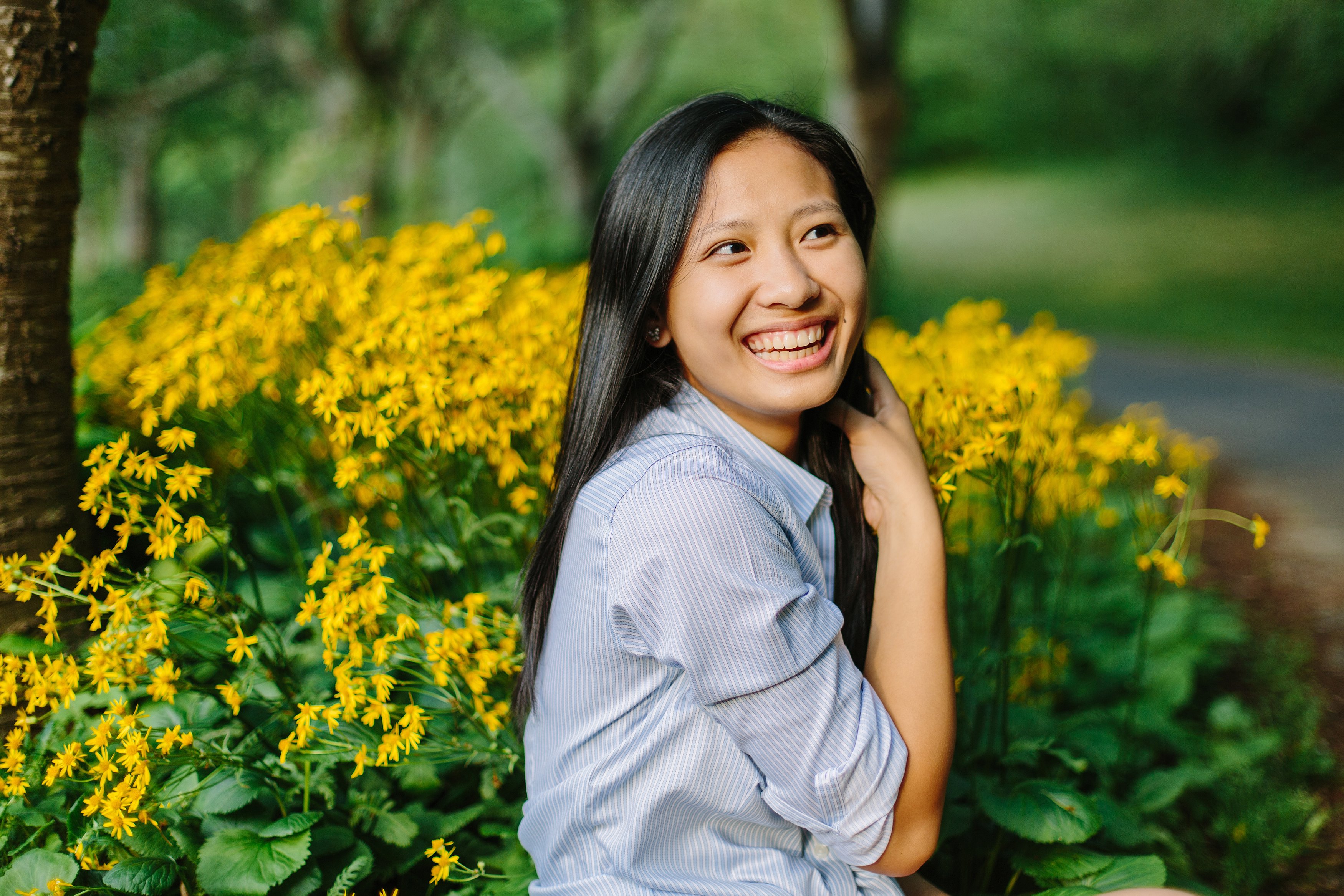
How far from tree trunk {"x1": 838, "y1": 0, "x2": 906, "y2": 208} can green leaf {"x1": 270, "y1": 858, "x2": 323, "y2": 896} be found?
3996 mm

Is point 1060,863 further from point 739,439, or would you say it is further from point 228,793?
point 228,793

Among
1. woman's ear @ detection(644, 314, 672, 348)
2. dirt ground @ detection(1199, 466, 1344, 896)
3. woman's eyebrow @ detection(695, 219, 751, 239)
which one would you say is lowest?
dirt ground @ detection(1199, 466, 1344, 896)

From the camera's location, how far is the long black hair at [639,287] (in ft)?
4.74

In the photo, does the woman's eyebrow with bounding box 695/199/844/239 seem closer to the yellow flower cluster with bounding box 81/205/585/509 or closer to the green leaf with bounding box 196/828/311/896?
the yellow flower cluster with bounding box 81/205/585/509

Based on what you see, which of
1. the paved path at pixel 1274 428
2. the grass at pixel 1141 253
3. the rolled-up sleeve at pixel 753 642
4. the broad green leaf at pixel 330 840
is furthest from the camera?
the grass at pixel 1141 253

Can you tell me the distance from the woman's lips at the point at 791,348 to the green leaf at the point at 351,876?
1.06 meters

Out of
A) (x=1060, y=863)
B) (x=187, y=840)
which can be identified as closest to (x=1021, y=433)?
(x=1060, y=863)

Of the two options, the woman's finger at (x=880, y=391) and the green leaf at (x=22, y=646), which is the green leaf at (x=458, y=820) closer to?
the green leaf at (x=22, y=646)

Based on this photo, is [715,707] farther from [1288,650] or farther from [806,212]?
[1288,650]

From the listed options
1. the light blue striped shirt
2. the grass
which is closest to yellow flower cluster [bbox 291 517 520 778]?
the light blue striped shirt

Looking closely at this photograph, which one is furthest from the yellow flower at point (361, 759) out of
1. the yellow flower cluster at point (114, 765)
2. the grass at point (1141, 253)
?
the grass at point (1141, 253)

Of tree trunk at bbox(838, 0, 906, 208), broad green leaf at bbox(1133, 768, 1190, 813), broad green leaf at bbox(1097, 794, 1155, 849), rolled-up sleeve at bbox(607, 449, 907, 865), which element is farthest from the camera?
tree trunk at bbox(838, 0, 906, 208)

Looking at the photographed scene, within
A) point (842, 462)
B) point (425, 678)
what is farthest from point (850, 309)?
point (425, 678)

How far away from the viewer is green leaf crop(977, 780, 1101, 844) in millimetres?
1769
